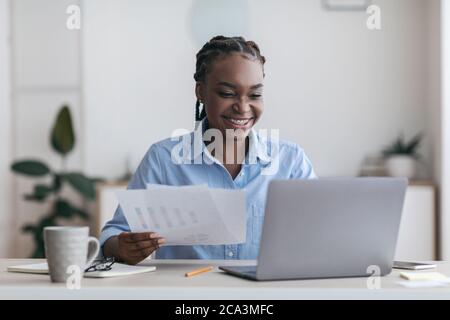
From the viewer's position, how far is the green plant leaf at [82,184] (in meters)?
4.55

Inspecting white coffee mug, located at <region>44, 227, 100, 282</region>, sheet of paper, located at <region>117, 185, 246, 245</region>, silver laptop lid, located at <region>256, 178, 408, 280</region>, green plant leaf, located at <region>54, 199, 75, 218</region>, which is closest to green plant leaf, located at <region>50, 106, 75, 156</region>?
green plant leaf, located at <region>54, 199, 75, 218</region>

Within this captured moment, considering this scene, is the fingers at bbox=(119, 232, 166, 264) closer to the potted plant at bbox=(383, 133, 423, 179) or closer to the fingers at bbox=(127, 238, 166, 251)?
the fingers at bbox=(127, 238, 166, 251)

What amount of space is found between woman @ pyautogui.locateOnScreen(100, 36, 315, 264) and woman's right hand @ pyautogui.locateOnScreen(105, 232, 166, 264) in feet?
1.49

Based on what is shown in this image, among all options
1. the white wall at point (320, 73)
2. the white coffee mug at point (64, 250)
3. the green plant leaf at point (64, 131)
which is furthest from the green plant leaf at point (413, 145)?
the white coffee mug at point (64, 250)

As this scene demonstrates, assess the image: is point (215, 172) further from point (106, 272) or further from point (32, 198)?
point (32, 198)

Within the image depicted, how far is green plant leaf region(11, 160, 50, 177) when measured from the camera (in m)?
4.64

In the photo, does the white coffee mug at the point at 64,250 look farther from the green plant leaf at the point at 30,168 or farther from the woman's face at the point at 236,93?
the green plant leaf at the point at 30,168

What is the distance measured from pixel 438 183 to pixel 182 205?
304 centimetres

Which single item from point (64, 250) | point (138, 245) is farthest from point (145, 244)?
point (64, 250)

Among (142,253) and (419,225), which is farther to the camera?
(419,225)

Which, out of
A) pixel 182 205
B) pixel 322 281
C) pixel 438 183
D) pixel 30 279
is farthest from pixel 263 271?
pixel 438 183

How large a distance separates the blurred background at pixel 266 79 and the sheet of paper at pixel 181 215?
2.80 m

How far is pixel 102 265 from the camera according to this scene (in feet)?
5.68

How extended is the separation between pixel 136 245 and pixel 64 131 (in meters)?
3.04
